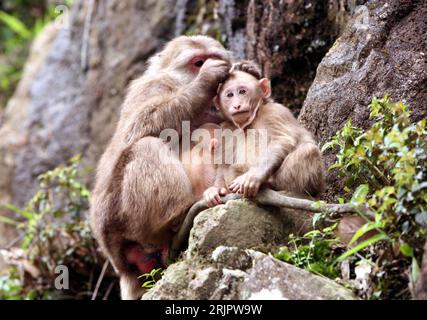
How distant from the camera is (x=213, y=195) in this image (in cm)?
540

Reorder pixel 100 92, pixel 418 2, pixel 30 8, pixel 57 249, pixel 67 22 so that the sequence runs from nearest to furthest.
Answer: pixel 418 2, pixel 57 249, pixel 100 92, pixel 67 22, pixel 30 8

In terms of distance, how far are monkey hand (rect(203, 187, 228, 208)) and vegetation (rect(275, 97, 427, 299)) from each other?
0.68m

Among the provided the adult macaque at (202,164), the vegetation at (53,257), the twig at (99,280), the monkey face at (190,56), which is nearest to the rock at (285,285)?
the adult macaque at (202,164)

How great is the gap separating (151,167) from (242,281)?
156 cm

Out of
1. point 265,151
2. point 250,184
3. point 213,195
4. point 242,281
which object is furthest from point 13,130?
point 242,281

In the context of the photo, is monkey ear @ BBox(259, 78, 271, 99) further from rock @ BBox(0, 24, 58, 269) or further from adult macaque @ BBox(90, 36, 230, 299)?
rock @ BBox(0, 24, 58, 269)

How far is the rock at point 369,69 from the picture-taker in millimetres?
5926

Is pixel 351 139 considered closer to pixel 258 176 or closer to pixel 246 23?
pixel 258 176

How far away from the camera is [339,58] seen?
6.58 metres

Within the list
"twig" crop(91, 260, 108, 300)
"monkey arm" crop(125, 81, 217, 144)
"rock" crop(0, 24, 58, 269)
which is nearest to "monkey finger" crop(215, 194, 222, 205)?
"monkey arm" crop(125, 81, 217, 144)

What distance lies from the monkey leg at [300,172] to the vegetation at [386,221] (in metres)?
0.31

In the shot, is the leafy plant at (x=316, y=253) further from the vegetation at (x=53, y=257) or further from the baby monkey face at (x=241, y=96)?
the vegetation at (x=53, y=257)
